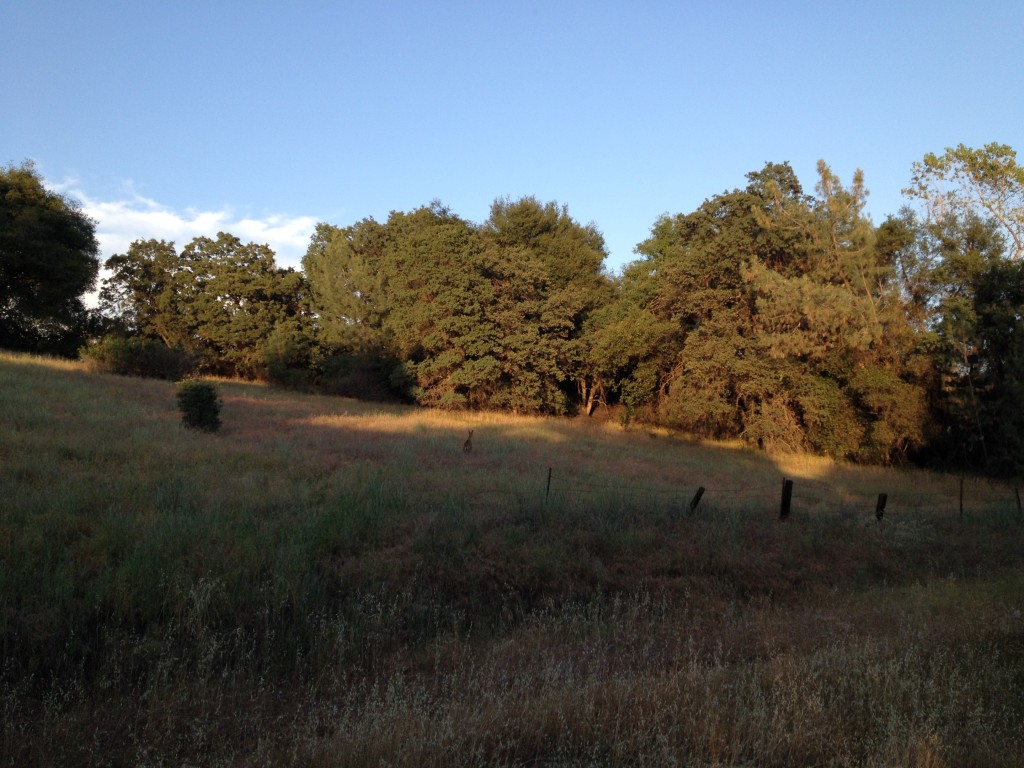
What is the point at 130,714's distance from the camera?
5.08 m

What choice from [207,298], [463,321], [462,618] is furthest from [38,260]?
[462,618]

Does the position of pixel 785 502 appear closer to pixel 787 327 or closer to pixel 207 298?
pixel 787 327

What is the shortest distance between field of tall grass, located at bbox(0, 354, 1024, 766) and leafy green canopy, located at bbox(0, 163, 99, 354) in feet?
79.9

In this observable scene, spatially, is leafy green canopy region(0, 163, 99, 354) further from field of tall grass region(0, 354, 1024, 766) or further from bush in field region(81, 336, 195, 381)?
field of tall grass region(0, 354, 1024, 766)

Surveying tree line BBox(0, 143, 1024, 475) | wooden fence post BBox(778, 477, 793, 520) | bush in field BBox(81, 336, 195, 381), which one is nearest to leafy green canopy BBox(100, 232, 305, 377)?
tree line BBox(0, 143, 1024, 475)

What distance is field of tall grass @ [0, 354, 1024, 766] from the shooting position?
4.47 metres

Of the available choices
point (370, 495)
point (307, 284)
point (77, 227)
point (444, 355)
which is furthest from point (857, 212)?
point (77, 227)

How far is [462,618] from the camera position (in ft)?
26.0

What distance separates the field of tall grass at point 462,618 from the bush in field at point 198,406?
6.67 ft

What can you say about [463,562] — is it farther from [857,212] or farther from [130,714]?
[857,212]

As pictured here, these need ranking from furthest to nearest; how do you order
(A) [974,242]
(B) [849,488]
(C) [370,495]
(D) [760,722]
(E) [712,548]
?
1. (A) [974,242]
2. (B) [849,488]
3. (C) [370,495]
4. (E) [712,548]
5. (D) [760,722]

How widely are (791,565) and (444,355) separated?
28537 mm

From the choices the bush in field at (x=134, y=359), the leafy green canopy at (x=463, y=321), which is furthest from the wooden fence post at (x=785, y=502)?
the bush in field at (x=134, y=359)

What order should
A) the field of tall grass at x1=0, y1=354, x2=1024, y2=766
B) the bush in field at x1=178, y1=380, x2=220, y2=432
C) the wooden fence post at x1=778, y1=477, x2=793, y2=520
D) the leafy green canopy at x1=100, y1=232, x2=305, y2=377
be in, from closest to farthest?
1. the field of tall grass at x1=0, y1=354, x2=1024, y2=766
2. the wooden fence post at x1=778, y1=477, x2=793, y2=520
3. the bush in field at x1=178, y1=380, x2=220, y2=432
4. the leafy green canopy at x1=100, y1=232, x2=305, y2=377
